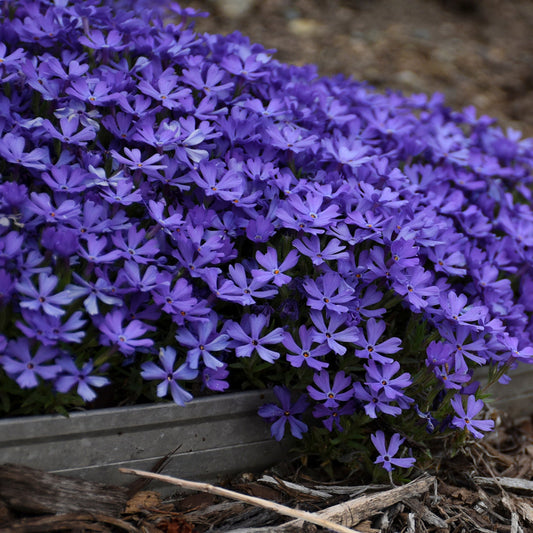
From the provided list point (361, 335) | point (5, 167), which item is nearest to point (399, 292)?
point (361, 335)

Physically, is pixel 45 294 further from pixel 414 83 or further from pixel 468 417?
pixel 414 83

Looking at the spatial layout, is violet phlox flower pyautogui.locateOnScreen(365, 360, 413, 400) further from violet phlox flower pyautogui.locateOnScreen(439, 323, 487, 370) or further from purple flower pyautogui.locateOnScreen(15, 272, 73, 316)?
purple flower pyautogui.locateOnScreen(15, 272, 73, 316)

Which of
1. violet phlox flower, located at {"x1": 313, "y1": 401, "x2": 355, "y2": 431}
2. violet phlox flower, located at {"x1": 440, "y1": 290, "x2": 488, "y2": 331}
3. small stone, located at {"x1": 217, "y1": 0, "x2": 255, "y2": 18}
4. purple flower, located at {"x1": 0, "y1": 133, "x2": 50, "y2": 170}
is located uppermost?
purple flower, located at {"x1": 0, "y1": 133, "x2": 50, "y2": 170}

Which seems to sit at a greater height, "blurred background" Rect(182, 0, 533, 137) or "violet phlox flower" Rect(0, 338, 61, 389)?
"violet phlox flower" Rect(0, 338, 61, 389)

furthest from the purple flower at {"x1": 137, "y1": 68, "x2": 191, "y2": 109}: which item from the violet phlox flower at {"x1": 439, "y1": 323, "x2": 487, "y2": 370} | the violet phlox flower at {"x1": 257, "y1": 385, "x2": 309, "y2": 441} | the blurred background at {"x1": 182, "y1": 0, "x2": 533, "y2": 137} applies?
the blurred background at {"x1": 182, "y1": 0, "x2": 533, "y2": 137}

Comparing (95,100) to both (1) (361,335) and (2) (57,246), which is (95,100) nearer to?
(2) (57,246)

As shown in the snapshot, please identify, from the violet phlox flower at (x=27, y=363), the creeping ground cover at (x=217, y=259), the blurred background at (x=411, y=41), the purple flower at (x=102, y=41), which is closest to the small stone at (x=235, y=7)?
the blurred background at (x=411, y=41)
